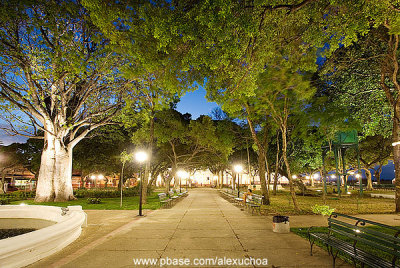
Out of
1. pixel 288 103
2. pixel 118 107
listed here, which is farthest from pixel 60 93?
pixel 288 103

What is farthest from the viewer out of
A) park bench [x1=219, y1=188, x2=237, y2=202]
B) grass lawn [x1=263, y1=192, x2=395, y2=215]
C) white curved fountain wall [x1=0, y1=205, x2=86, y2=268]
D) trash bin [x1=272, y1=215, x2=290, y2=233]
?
park bench [x1=219, y1=188, x2=237, y2=202]

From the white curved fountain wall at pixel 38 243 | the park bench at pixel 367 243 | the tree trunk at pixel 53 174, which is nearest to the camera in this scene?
the park bench at pixel 367 243

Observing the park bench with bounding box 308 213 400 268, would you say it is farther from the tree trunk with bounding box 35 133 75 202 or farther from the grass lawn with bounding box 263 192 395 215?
the tree trunk with bounding box 35 133 75 202

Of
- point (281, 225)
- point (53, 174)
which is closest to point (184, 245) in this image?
point (281, 225)

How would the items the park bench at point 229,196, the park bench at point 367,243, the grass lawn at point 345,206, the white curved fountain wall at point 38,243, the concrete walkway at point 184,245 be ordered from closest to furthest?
1. the park bench at point 367,243
2. the white curved fountain wall at point 38,243
3. the concrete walkway at point 184,245
4. the grass lawn at point 345,206
5. the park bench at point 229,196

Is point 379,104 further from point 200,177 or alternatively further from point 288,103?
point 200,177

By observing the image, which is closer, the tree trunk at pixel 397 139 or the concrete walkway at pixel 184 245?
the concrete walkway at pixel 184 245

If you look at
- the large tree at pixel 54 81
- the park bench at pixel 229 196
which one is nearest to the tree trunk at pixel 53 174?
the large tree at pixel 54 81

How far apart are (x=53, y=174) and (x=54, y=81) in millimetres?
7638

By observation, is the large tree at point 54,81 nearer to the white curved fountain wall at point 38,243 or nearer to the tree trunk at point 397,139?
the white curved fountain wall at point 38,243

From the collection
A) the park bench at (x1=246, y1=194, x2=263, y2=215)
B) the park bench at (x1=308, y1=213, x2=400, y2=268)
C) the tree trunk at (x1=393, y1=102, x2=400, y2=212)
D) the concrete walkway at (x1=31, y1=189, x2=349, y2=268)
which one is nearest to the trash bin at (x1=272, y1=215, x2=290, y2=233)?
the concrete walkway at (x1=31, y1=189, x2=349, y2=268)

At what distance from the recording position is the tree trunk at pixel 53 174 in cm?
1670

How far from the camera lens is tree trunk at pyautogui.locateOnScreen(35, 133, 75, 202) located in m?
16.7

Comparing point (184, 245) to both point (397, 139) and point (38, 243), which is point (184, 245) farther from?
point (397, 139)
